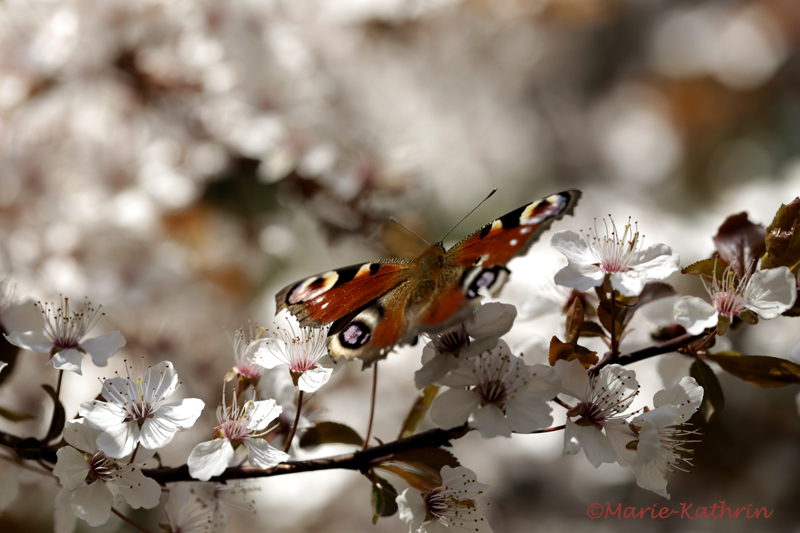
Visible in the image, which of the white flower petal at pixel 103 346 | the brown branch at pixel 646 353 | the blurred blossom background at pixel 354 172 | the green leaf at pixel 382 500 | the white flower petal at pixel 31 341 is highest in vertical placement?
the blurred blossom background at pixel 354 172

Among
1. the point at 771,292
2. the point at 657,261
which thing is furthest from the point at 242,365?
the point at 771,292

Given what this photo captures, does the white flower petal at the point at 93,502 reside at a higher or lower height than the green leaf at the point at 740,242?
lower

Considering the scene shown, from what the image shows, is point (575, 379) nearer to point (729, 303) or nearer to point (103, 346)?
point (729, 303)

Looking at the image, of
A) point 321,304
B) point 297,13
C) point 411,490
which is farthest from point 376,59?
point 411,490

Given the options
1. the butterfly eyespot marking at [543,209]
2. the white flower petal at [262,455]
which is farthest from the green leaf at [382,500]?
the butterfly eyespot marking at [543,209]

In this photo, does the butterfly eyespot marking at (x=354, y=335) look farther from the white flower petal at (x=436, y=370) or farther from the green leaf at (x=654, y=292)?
the green leaf at (x=654, y=292)

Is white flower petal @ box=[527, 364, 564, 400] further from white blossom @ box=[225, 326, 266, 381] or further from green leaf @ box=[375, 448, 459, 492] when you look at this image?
white blossom @ box=[225, 326, 266, 381]

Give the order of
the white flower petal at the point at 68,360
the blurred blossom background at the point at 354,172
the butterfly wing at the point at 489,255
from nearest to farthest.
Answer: the butterfly wing at the point at 489,255 → the white flower petal at the point at 68,360 → the blurred blossom background at the point at 354,172
